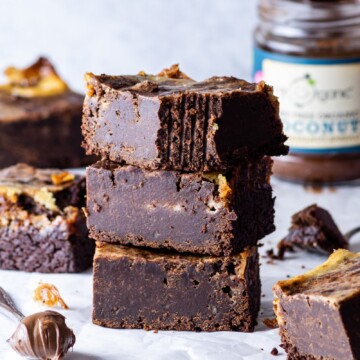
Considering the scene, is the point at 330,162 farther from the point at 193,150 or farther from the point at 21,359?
the point at 21,359

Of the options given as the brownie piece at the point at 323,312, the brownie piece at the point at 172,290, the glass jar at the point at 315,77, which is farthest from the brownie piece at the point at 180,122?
the glass jar at the point at 315,77

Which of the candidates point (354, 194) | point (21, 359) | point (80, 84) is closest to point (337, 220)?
point (354, 194)

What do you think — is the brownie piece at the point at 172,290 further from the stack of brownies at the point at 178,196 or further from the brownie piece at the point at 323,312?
the brownie piece at the point at 323,312

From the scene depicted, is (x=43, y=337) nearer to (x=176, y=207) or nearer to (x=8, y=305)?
(x=8, y=305)

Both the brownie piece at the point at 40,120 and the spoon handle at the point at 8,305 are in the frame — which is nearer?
the spoon handle at the point at 8,305

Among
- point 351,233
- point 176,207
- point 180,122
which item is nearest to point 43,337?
point 176,207

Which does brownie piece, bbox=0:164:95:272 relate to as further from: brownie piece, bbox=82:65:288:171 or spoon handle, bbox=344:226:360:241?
spoon handle, bbox=344:226:360:241

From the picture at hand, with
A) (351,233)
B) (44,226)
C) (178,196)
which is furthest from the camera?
(351,233)
